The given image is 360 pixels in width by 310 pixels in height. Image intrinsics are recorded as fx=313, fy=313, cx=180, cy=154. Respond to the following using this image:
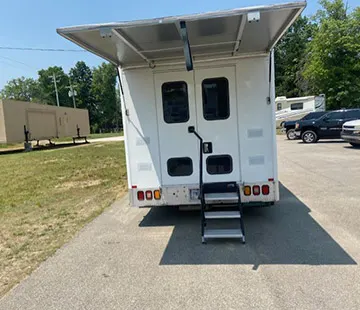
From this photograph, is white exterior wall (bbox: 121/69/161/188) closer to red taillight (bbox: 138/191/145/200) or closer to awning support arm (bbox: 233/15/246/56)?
red taillight (bbox: 138/191/145/200)

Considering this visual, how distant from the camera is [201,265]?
3.72 metres

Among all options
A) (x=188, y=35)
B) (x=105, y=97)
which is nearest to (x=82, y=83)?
(x=105, y=97)

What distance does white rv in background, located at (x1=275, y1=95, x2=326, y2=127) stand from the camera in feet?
88.1

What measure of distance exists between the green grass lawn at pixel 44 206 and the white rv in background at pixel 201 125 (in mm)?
1554

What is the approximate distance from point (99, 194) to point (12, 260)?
382 cm

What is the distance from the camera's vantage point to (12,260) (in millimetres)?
4113

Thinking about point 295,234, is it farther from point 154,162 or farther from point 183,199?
point 154,162

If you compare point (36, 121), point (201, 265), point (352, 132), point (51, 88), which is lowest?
point (201, 265)

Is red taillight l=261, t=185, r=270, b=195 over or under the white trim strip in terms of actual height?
under

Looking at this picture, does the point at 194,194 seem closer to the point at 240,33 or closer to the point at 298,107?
the point at 240,33

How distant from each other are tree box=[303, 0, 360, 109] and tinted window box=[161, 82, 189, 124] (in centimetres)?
2623

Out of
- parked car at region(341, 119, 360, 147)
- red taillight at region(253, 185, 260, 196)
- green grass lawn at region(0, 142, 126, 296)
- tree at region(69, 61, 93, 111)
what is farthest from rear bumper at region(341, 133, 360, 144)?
tree at region(69, 61, 93, 111)

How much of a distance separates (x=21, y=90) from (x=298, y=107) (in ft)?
248

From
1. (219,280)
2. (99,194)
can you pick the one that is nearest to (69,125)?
(99,194)
